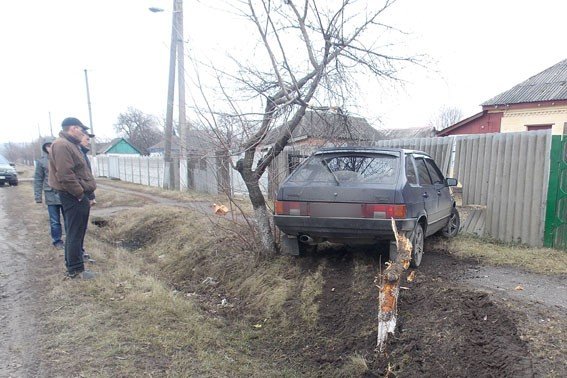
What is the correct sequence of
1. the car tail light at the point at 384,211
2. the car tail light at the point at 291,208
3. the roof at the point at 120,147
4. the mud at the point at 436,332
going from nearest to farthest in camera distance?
the mud at the point at 436,332
the car tail light at the point at 384,211
the car tail light at the point at 291,208
the roof at the point at 120,147

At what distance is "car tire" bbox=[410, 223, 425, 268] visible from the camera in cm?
467

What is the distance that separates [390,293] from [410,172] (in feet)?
6.67

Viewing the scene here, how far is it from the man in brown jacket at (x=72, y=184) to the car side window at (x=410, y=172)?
3799 millimetres

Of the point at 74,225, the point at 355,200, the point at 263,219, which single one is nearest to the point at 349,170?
the point at 355,200

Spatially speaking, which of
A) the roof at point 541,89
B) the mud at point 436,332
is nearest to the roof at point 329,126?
the mud at point 436,332

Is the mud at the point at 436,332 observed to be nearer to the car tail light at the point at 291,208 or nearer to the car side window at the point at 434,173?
the car tail light at the point at 291,208

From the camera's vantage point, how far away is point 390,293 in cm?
325

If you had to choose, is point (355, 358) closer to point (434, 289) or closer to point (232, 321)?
point (434, 289)

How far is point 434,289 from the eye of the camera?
13.7 ft

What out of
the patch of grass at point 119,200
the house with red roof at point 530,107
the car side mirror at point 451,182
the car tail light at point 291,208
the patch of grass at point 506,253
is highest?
the house with red roof at point 530,107

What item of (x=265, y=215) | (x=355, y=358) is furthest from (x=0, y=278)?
(x=355, y=358)

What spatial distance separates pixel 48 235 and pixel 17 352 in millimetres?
5112

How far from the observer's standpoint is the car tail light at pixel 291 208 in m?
4.64

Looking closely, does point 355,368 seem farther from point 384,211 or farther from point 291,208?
point 291,208
